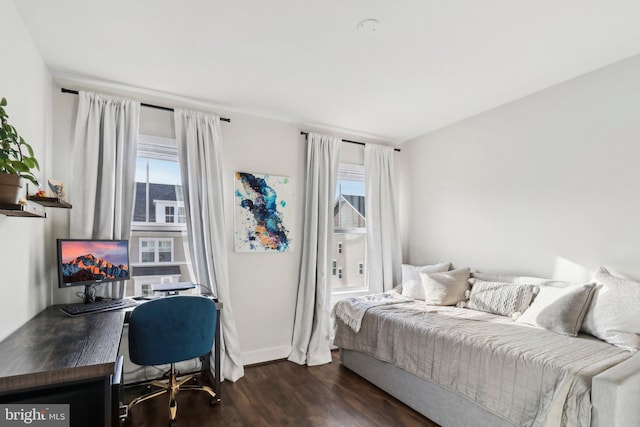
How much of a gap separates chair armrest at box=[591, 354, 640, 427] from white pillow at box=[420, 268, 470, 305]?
1.58m

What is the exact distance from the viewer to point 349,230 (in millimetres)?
4238

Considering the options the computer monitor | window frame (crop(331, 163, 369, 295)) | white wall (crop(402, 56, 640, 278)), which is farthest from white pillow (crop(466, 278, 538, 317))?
the computer monitor

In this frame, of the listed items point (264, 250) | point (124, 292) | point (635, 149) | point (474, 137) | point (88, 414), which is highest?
point (474, 137)

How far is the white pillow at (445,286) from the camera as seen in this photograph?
3270 mm

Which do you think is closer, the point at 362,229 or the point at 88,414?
the point at 88,414

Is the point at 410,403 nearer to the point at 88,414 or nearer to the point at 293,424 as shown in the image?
the point at 293,424

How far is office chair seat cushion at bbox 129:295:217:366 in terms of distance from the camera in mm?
2273

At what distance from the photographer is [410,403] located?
2.64 meters

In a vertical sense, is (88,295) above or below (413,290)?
above

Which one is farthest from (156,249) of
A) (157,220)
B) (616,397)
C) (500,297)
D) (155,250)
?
(616,397)

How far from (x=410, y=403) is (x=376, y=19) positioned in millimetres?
2691

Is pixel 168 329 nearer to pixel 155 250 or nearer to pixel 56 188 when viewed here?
pixel 155 250

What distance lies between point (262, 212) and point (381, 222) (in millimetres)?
1495

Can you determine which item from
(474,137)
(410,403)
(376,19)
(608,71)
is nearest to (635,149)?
(608,71)
